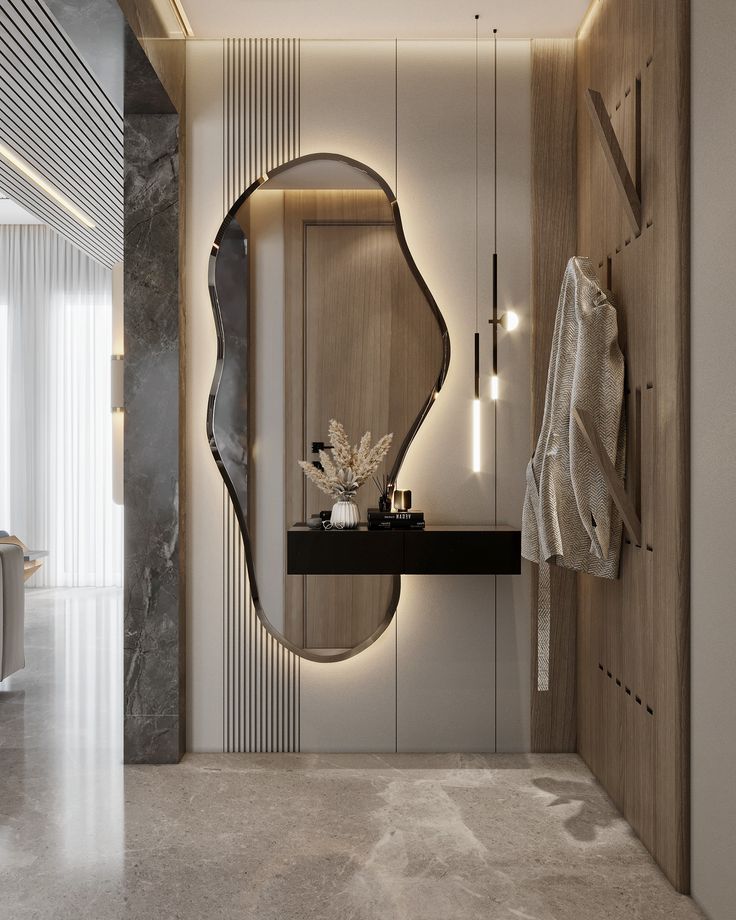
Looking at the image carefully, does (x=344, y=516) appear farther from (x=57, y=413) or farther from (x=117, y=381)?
(x=57, y=413)

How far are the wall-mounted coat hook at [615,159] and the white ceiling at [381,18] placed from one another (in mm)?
826

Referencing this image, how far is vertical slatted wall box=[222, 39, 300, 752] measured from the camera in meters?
3.18

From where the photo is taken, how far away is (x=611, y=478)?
Answer: 2365 millimetres

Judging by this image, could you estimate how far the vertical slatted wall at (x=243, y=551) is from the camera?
3.18 m

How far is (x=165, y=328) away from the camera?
310cm

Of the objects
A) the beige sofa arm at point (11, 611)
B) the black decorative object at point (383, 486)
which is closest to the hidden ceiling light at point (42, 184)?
the beige sofa arm at point (11, 611)

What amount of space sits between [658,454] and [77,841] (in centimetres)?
213

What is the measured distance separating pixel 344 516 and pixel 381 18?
6.31 feet

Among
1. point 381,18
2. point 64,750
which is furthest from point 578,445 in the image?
point 64,750

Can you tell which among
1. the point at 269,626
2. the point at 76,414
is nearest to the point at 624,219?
the point at 269,626

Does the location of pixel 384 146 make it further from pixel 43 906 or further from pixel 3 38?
pixel 43 906

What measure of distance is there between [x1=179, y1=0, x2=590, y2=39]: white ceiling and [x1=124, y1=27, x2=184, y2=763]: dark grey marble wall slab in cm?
42

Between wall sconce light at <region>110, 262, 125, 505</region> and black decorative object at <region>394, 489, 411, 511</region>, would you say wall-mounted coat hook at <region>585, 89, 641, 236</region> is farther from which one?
wall sconce light at <region>110, 262, 125, 505</region>

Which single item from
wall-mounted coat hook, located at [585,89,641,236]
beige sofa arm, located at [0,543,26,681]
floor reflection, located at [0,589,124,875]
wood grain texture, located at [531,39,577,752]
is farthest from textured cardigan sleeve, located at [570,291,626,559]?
beige sofa arm, located at [0,543,26,681]
